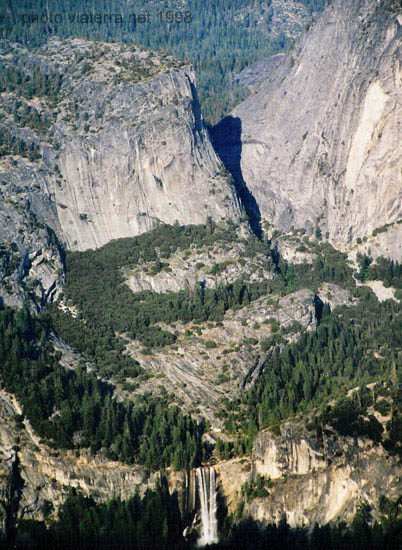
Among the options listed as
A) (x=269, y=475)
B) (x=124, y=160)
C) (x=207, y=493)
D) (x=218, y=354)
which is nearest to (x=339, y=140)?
(x=124, y=160)

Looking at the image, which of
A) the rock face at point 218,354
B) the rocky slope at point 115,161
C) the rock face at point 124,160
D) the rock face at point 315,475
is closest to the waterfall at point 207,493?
the rock face at point 315,475

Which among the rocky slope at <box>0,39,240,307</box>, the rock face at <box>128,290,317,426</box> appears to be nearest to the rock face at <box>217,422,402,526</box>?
the rock face at <box>128,290,317,426</box>

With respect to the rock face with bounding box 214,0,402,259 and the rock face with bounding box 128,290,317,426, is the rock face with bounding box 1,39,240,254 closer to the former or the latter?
the rock face with bounding box 214,0,402,259

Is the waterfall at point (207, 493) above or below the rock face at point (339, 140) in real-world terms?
below

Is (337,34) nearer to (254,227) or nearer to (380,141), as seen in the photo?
(380,141)

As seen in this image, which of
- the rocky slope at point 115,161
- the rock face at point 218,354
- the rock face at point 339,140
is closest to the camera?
the rock face at point 218,354

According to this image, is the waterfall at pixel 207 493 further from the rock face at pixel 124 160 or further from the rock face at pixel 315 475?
the rock face at pixel 124 160

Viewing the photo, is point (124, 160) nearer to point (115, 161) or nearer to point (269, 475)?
point (115, 161)

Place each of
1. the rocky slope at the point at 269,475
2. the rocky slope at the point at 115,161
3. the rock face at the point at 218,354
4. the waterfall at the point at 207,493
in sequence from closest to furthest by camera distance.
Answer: the rocky slope at the point at 269,475 < the waterfall at the point at 207,493 < the rock face at the point at 218,354 < the rocky slope at the point at 115,161
